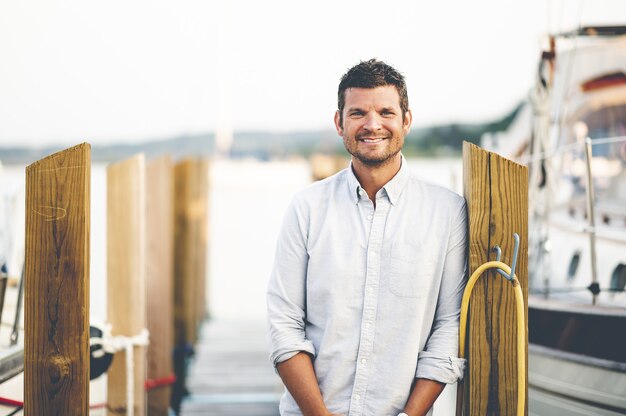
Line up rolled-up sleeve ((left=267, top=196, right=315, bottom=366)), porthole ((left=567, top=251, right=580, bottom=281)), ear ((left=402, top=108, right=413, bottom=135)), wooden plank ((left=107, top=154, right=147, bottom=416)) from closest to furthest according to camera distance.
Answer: rolled-up sleeve ((left=267, top=196, right=315, bottom=366)) < ear ((left=402, top=108, right=413, bottom=135)) < wooden plank ((left=107, top=154, right=147, bottom=416)) < porthole ((left=567, top=251, right=580, bottom=281))

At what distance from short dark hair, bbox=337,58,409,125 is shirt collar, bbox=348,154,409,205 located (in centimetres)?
25

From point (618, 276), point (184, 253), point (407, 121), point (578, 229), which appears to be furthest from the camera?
point (184, 253)

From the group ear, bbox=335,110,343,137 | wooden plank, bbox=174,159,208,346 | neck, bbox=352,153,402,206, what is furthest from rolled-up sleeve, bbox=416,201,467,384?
wooden plank, bbox=174,159,208,346

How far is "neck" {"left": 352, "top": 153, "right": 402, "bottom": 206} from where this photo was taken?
Answer: 258 centimetres

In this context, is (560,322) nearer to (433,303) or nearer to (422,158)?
(433,303)

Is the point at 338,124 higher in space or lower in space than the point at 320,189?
higher

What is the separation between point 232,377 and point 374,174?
5837 mm

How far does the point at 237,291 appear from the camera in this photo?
1822 cm

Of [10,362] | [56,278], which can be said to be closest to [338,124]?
[56,278]

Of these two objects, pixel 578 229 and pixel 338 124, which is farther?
pixel 578 229

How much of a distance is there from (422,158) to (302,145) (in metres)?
18.1

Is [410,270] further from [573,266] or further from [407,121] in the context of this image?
[573,266]

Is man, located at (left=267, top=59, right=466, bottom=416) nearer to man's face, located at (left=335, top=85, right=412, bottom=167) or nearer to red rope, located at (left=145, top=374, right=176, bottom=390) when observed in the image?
man's face, located at (left=335, top=85, right=412, bottom=167)

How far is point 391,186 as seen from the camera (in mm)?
2564
